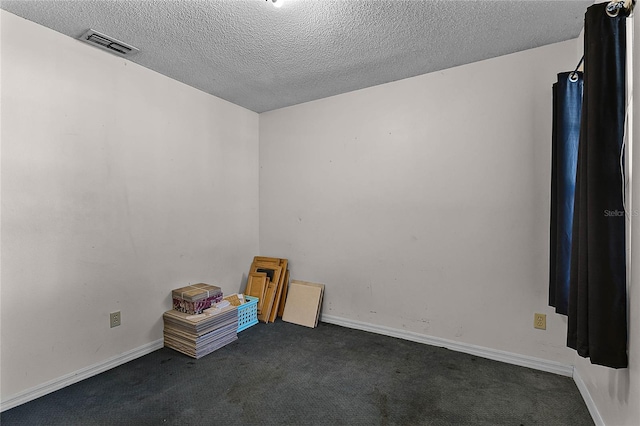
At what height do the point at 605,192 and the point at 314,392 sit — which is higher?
the point at 605,192

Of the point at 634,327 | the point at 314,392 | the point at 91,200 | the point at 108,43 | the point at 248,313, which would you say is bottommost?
the point at 314,392

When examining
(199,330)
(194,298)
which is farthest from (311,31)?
(199,330)

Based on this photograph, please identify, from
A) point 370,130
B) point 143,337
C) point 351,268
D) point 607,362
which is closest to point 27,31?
point 143,337

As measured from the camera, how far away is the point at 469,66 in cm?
256

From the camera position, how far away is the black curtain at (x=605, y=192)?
1.30 meters

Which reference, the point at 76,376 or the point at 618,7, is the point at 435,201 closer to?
the point at 618,7

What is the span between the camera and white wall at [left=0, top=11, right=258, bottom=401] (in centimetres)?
193

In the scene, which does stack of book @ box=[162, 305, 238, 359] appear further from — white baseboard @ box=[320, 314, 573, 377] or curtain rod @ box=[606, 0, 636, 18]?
curtain rod @ box=[606, 0, 636, 18]

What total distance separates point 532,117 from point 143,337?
3605 mm

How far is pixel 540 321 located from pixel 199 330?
8.76ft

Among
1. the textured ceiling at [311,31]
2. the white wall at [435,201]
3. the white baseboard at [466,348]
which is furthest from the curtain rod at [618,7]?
the white baseboard at [466,348]

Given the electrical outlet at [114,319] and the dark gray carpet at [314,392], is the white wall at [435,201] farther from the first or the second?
the electrical outlet at [114,319]

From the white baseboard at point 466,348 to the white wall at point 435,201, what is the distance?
0.05 metres

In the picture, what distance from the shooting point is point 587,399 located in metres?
1.88
